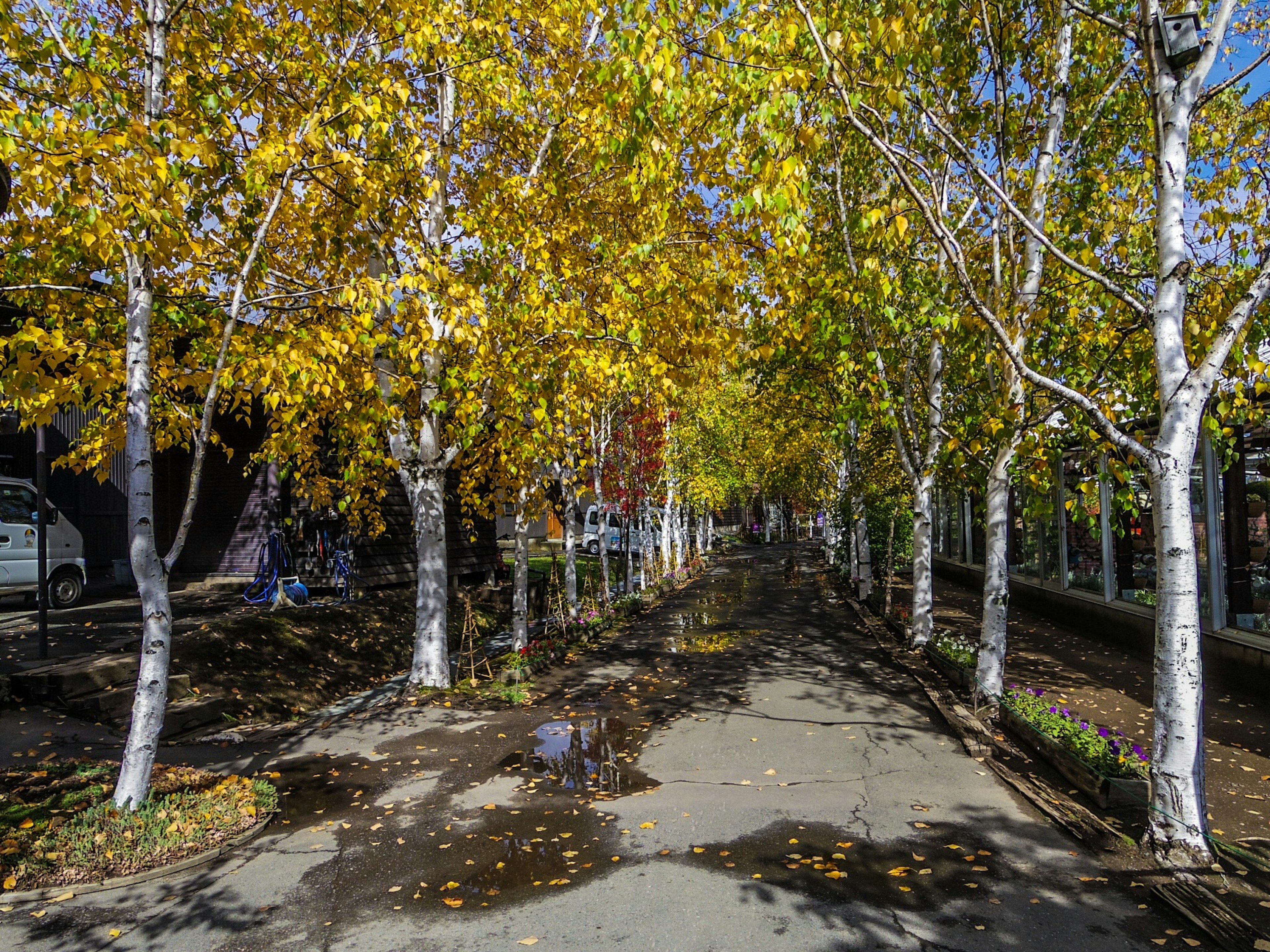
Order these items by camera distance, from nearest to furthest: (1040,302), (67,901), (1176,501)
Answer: (67,901) < (1176,501) < (1040,302)

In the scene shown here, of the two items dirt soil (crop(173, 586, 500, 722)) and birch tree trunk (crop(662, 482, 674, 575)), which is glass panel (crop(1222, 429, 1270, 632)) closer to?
dirt soil (crop(173, 586, 500, 722))

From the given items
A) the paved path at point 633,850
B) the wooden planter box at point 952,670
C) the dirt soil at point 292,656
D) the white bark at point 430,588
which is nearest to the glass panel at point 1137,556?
the wooden planter box at point 952,670

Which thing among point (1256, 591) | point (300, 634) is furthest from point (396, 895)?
point (1256, 591)

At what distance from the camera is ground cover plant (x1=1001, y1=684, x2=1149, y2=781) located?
6.11 metres

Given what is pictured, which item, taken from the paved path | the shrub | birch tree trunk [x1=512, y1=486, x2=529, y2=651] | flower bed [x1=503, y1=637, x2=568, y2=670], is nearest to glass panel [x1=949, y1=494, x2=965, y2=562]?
the shrub

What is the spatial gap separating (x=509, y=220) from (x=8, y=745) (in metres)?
7.26

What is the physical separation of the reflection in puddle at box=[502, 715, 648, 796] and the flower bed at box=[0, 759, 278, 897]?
2.16 m

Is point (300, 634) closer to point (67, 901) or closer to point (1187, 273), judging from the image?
point (67, 901)

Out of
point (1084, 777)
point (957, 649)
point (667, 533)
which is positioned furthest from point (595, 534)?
point (1084, 777)

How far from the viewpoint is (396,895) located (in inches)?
187

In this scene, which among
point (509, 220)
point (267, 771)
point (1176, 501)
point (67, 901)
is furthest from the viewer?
point (509, 220)

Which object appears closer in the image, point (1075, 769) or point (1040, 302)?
point (1075, 769)

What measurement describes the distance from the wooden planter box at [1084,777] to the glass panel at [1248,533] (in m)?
4.23

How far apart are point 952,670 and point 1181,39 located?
7.44 meters
